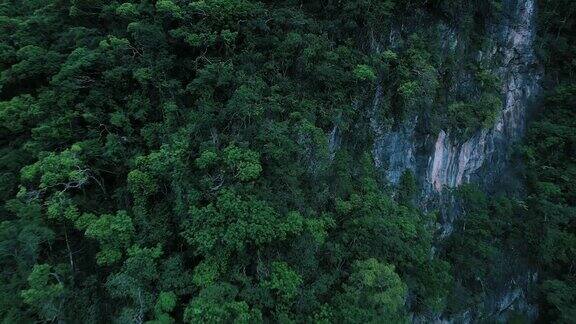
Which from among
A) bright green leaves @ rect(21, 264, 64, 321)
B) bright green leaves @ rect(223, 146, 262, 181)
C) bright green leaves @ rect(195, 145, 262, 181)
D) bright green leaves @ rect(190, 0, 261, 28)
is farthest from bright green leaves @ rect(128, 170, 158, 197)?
bright green leaves @ rect(190, 0, 261, 28)

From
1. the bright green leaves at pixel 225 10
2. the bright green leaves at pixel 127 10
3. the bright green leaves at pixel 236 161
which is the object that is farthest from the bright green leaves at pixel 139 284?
the bright green leaves at pixel 127 10

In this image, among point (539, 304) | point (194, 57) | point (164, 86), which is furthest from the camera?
point (539, 304)

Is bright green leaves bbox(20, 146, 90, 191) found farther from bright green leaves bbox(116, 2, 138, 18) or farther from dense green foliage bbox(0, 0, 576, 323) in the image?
bright green leaves bbox(116, 2, 138, 18)

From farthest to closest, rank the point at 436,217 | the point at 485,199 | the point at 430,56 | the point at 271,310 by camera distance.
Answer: the point at 485,199 < the point at 436,217 < the point at 430,56 < the point at 271,310

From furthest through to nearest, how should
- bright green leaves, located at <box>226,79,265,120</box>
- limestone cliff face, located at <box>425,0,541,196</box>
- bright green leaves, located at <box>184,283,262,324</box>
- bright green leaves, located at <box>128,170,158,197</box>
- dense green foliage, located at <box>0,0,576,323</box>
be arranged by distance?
limestone cliff face, located at <box>425,0,541,196</box>, bright green leaves, located at <box>226,79,265,120</box>, bright green leaves, located at <box>128,170,158,197</box>, dense green foliage, located at <box>0,0,576,323</box>, bright green leaves, located at <box>184,283,262,324</box>

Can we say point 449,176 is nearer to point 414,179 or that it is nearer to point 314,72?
point 414,179

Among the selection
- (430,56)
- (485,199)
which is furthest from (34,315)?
(485,199)

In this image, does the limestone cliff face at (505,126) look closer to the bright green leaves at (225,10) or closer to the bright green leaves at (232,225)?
the bright green leaves at (232,225)
